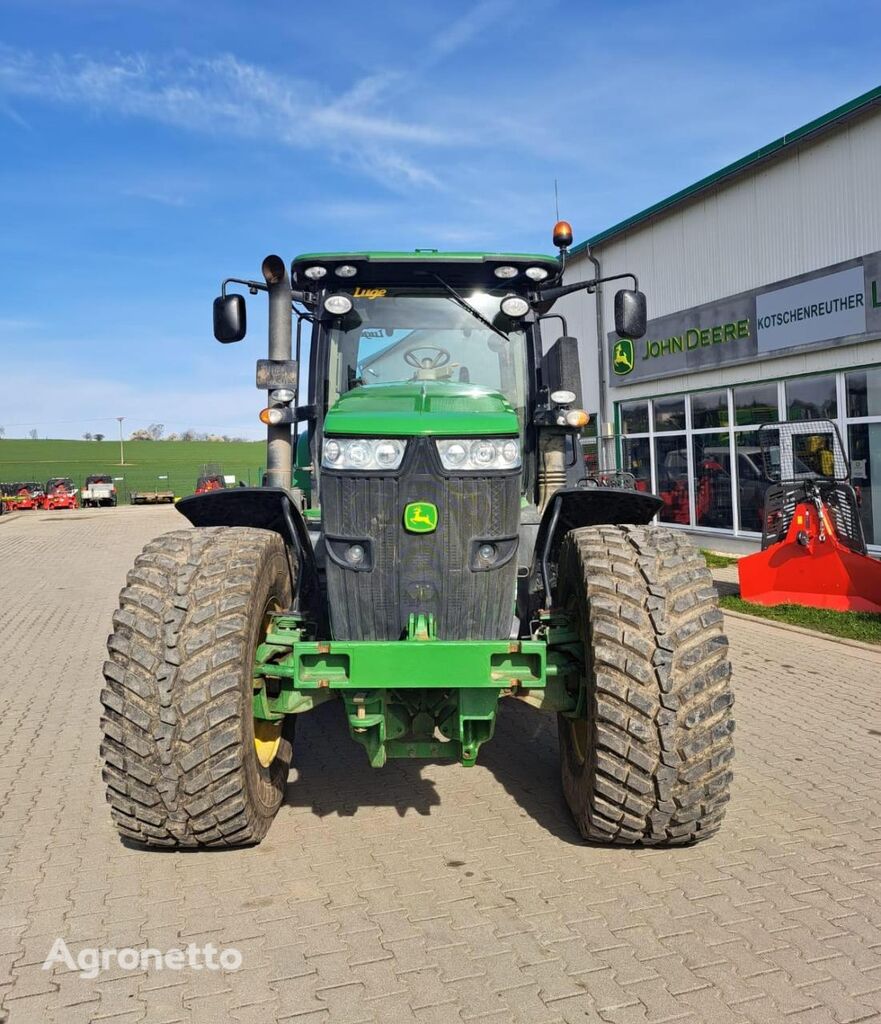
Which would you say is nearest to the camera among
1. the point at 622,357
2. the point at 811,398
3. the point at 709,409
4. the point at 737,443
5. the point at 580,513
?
the point at 580,513

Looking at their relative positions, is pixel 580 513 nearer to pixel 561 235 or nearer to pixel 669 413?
pixel 561 235

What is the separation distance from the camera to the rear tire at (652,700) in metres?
3.35

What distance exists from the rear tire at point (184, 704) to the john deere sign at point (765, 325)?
10523 mm

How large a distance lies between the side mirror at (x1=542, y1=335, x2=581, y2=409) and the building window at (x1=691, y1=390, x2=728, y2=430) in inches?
419

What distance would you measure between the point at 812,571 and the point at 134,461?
68.2m

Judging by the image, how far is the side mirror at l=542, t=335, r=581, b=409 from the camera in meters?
4.67

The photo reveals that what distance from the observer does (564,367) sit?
15.4 ft

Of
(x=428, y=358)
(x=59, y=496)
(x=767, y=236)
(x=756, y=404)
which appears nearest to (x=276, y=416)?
(x=428, y=358)

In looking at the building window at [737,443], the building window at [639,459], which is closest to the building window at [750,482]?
the building window at [737,443]

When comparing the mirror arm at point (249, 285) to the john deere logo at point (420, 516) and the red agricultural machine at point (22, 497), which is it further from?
the red agricultural machine at point (22, 497)

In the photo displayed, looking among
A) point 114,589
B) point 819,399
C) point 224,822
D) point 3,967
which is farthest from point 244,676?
point 819,399

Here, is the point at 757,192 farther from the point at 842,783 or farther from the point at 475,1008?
the point at 475,1008

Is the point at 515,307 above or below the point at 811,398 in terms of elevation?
below

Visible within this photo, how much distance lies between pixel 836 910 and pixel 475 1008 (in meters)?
1.43
